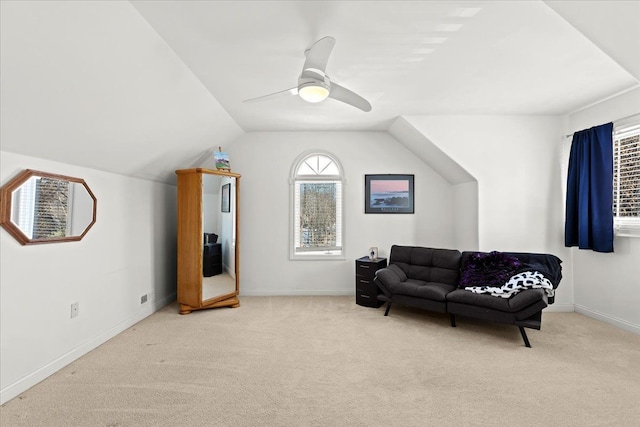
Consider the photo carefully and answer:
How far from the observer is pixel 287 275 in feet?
15.2

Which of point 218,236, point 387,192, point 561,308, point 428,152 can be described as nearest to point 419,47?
point 428,152

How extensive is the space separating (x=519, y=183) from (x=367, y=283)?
2354 mm

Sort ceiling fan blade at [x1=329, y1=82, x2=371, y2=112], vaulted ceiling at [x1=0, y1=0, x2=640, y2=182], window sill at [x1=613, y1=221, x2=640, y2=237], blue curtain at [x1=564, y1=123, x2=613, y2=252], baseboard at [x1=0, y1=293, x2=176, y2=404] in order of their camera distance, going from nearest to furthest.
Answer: vaulted ceiling at [x1=0, y1=0, x2=640, y2=182]
baseboard at [x1=0, y1=293, x2=176, y2=404]
ceiling fan blade at [x1=329, y1=82, x2=371, y2=112]
window sill at [x1=613, y1=221, x2=640, y2=237]
blue curtain at [x1=564, y1=123, x2=613, y2=252]

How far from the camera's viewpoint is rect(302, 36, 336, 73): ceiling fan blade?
1790 mm

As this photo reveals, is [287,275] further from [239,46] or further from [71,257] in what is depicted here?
[239,46]

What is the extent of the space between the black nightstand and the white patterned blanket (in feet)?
4.13

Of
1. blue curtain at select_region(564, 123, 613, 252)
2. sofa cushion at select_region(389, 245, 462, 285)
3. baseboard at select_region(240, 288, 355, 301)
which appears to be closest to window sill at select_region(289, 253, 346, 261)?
baseboard at select_region(240, 288, 355, 301)

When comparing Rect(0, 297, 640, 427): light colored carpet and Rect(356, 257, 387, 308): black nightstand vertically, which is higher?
Rect(356, 257, 387, 308): black nightstand

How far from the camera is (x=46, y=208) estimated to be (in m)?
2.37

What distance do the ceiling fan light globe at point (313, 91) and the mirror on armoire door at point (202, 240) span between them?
81.3 inches

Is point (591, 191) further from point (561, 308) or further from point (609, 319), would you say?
point (561, 308)

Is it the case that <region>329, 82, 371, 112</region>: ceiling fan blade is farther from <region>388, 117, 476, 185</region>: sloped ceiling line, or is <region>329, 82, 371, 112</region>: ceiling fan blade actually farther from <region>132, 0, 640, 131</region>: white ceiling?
<region>388, 117, 476, 185</region>: sloped ceiling line

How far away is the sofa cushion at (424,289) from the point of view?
3.30 meters

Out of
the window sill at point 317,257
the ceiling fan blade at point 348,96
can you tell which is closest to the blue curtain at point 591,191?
the ceiling fan blade at point 348,96
